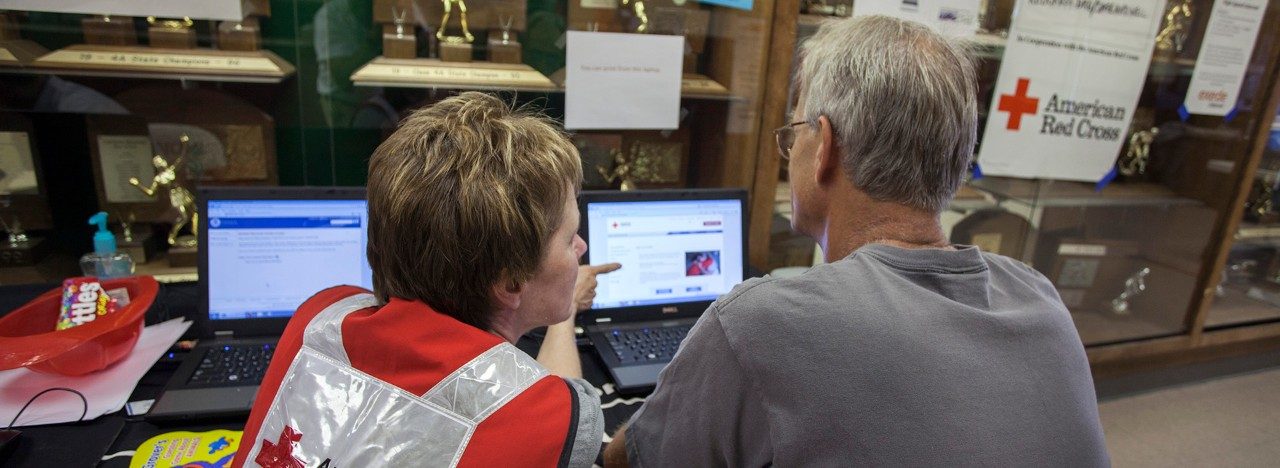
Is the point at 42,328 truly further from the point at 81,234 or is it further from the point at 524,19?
the point at 524,19

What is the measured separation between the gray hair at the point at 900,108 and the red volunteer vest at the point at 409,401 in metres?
0.42

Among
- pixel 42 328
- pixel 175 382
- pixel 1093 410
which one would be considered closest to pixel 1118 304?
pixel 1093 410

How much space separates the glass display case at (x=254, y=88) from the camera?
1.41 meters

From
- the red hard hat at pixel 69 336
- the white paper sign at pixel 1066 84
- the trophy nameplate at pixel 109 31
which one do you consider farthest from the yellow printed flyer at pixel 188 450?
the white paper sign at pixel 1066 84

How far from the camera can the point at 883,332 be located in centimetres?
65

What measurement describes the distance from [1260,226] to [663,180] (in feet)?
7.61

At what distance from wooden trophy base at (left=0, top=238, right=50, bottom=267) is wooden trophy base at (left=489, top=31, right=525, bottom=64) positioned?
3.55 ft

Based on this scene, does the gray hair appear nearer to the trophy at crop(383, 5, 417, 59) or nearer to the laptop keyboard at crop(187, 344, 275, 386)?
the laptop keyboard at crop(187, 344, 275, 386)

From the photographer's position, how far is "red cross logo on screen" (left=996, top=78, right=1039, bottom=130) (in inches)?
77.9

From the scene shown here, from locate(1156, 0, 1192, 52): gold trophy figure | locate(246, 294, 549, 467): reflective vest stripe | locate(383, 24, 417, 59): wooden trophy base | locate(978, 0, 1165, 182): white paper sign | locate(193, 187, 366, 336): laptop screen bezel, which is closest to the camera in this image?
locate(246, 294, 549, 467): reflective vest stripe

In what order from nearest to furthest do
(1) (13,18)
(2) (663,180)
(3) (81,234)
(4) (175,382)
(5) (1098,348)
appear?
(4) (175,382) < (1) (13,18) < (3) (81,234) < (2) (663,180) < (5) (1098,348)

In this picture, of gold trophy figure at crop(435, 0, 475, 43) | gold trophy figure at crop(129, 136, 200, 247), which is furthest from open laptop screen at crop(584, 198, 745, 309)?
gold trophy figure at crop(129, 136, 200, 247)

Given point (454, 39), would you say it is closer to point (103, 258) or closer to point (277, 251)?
point (277, 251)

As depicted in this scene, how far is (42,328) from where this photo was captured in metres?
1.13
